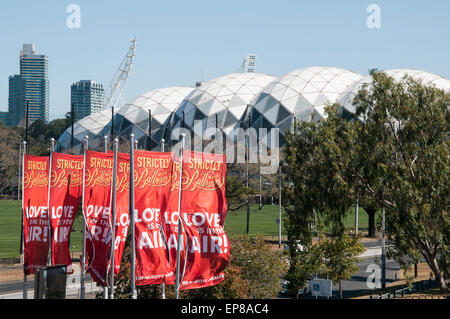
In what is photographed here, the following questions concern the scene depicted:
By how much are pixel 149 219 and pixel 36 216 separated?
455cm

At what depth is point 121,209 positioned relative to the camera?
17562mm

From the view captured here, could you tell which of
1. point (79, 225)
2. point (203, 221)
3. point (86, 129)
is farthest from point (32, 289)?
point (86, 129)

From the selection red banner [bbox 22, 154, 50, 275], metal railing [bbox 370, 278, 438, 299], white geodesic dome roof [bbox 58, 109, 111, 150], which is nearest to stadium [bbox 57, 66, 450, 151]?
white geodesic dome roof [bbox 58, 109, 111, 150]

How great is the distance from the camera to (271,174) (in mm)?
51031

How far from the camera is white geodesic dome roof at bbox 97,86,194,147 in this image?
88.9 m

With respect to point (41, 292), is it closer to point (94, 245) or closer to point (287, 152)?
point (94, 245)

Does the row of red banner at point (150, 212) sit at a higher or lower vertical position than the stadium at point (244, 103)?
lower

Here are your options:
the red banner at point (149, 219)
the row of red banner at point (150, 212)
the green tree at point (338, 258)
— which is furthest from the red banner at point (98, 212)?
the green tree at point (338, 258)

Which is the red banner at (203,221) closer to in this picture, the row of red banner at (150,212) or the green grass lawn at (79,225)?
the row of red banner at (150,212)

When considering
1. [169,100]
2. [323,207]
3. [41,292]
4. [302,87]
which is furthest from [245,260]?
[169,100]

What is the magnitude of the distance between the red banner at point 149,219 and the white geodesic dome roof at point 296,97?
5494 centimetres

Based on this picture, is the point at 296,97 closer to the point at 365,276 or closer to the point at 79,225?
the point at 79,225

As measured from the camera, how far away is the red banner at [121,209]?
1752cm

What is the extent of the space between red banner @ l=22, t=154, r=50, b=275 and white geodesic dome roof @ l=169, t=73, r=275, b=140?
2319 inches
